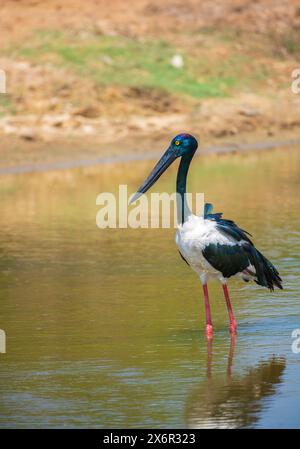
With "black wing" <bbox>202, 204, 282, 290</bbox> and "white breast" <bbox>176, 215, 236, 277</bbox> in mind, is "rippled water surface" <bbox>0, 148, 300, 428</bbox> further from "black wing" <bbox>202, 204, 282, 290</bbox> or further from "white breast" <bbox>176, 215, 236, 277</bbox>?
"white breast" <bbox>176, 215, 236, 277</bbox>

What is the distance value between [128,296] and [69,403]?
277cm

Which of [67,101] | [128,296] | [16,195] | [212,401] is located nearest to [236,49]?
[67,101]

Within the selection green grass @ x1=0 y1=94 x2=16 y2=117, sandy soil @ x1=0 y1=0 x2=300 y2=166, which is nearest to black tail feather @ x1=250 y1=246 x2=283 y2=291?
sandy soil @ x1=0 y1=0 x2=300 y2=166

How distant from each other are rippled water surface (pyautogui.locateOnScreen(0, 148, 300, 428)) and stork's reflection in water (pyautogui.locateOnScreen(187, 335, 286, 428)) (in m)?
0.01

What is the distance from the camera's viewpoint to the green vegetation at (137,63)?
2233 centimetres

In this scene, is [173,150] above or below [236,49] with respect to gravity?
below

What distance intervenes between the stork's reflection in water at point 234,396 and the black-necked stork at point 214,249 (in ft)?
2.17

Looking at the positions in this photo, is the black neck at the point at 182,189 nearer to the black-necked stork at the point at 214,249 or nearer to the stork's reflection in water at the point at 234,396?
the black-necked stork at the point at 214,249

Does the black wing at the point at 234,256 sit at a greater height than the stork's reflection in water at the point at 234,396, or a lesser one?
greater

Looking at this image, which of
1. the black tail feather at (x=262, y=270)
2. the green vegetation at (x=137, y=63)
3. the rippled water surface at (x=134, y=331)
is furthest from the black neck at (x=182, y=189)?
the green vegetation at (x=137, y=63)

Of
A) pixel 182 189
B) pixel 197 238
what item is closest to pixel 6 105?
pixel 182 189

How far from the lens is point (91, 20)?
80.7 ft
